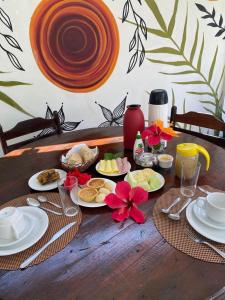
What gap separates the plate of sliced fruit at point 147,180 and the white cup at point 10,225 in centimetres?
44

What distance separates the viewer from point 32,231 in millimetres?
706

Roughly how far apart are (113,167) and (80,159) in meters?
0.17

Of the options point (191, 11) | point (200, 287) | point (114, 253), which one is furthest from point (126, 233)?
point (191, 11)

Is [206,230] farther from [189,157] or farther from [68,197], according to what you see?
[68,197]

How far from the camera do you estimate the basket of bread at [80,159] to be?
1.01m

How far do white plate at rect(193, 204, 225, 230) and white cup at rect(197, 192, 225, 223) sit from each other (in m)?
0.01

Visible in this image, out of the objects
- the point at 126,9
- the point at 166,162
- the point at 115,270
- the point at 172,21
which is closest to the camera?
the point at 115,270

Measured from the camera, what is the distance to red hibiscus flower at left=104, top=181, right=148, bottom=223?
755 millimetres

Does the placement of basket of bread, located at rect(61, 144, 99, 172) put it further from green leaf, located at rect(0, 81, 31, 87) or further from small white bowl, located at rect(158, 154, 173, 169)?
green leaf, located at rect(0, 81, 31, 87)

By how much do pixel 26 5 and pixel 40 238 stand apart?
162 cm

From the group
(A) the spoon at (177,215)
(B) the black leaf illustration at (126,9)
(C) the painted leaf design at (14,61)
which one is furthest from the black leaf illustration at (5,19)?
(A) the spoon at (177,215)

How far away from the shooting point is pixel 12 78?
169cm

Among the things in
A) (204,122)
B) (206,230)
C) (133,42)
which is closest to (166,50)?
Result: (133,42)

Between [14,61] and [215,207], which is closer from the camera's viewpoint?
[215,207]
